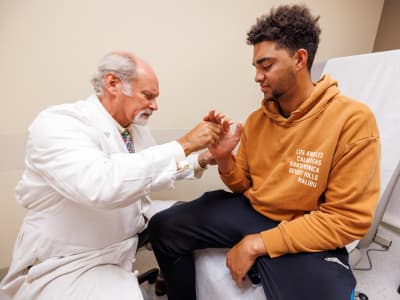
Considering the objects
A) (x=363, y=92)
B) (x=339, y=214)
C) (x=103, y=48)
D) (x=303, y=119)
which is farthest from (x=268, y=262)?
(x=103, y=48)

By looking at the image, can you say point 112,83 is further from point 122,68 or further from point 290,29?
point 290,29

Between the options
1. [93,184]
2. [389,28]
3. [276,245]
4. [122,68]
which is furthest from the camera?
[389,28]

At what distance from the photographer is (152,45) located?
1457 millimetres

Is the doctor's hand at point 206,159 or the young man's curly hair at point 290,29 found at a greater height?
the young man's curly hair at point 290,29

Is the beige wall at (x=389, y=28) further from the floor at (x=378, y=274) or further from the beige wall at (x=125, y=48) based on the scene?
the floor at (x=378, y=274)

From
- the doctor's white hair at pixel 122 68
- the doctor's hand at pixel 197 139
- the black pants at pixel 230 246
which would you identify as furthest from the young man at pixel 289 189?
the doctor's white hair at pixel 122 68

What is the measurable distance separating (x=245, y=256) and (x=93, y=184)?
561 millimetres

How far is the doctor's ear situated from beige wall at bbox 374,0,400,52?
239cm

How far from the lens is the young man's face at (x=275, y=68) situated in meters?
0.91

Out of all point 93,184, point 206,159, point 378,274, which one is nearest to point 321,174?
point 206,159

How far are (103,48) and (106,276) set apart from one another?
3.85 feet

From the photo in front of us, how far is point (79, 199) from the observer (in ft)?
2.39

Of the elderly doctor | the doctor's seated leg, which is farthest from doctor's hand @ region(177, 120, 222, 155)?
the doctor's seated leg

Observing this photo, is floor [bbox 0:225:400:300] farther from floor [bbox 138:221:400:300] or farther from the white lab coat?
the white lab coat
